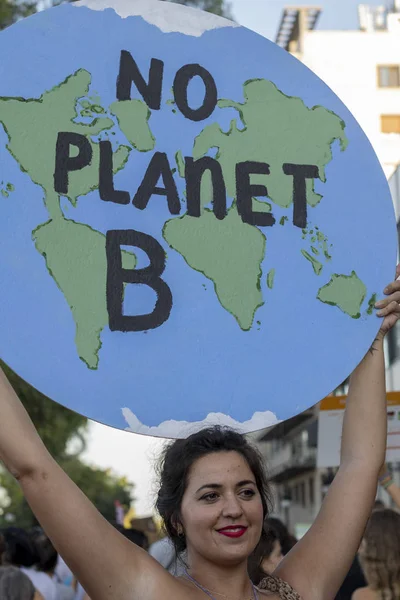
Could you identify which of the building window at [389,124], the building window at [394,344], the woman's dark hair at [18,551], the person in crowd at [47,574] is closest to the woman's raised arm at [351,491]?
the person in crowd at [47,574]

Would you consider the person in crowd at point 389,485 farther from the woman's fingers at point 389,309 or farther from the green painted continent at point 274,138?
the green painted continent at point 274,138

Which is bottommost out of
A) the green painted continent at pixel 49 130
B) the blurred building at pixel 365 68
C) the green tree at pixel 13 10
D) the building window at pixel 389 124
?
the green painted continent at pixel 49 130

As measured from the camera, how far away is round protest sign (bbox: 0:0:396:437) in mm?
2371

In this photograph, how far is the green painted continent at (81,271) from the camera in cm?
236

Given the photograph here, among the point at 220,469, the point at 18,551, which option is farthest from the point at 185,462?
the point at 18,551

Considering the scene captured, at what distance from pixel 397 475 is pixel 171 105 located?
24.1m

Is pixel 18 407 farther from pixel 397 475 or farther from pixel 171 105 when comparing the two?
pixel 397 475

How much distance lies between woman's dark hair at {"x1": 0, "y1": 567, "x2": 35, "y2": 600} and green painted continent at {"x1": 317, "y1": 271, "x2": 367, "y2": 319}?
2533 mm

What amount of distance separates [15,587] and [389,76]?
42.1 meters

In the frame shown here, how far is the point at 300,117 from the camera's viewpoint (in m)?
2.76

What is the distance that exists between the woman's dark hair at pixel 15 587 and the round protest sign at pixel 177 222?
2.46 meters

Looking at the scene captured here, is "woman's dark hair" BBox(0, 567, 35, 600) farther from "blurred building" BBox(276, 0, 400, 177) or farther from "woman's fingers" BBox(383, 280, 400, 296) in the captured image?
"blurred building" BBox(276, 0, 400, 177)

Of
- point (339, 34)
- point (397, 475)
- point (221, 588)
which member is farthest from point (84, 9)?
point (339, 34)

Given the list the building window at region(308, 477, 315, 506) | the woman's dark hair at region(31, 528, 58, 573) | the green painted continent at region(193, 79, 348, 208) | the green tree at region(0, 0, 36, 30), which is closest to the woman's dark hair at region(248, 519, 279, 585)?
the green painted continent at region(193, 79, 348, 208)
